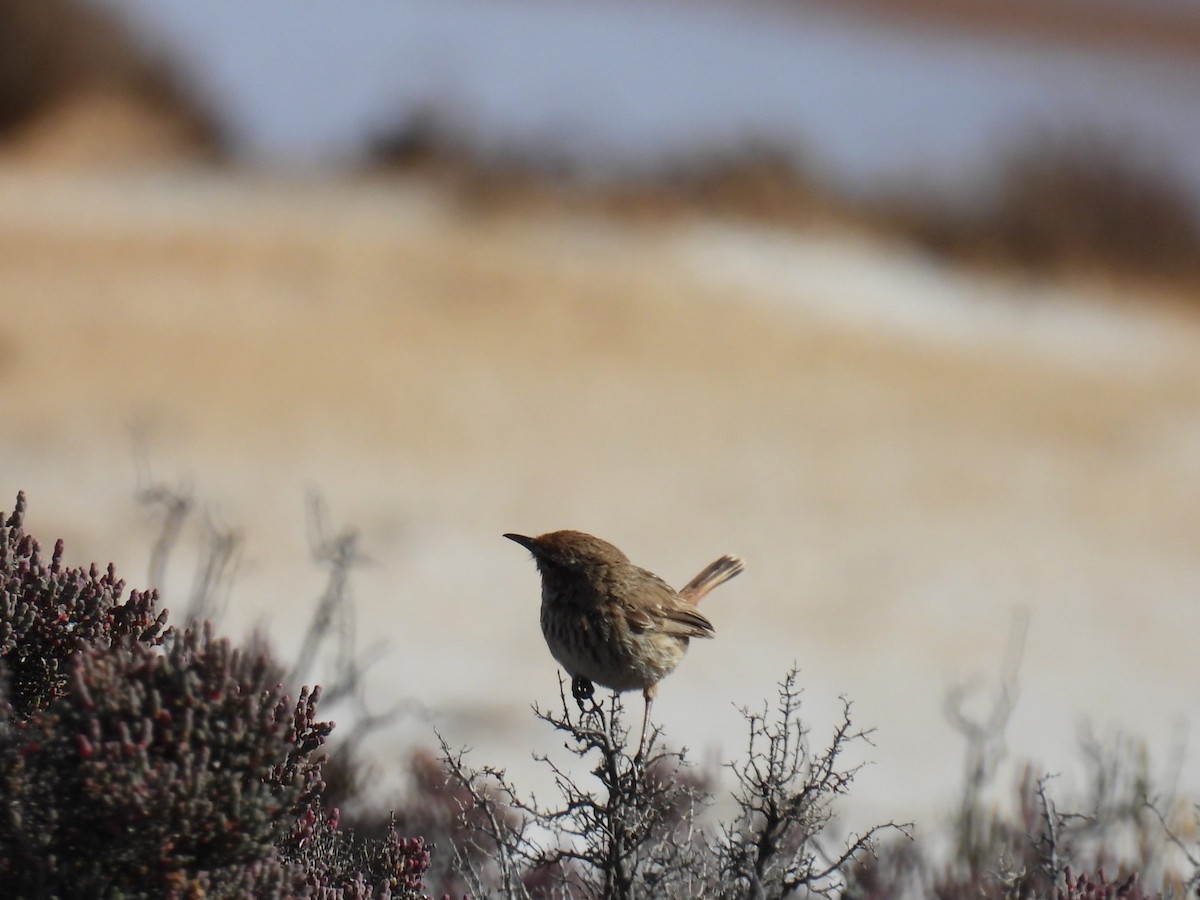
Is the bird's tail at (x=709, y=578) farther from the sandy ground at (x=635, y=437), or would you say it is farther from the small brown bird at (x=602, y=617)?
the sandy ground at (x=635, y=437)

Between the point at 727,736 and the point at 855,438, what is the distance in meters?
8.31

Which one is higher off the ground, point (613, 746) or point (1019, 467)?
point (1019, 467)

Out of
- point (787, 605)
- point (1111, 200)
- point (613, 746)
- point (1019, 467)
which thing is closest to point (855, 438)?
point (1019, 467)

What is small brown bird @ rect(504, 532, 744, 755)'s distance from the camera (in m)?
4.96

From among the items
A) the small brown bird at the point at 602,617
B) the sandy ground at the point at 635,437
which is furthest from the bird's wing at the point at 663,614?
the sandy ground at the point at 635,437

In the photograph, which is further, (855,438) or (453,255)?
(453,255)

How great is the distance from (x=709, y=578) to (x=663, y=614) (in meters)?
0.87

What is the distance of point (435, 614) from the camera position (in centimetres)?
1308

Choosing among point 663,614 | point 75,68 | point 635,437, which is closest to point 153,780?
point 663,614

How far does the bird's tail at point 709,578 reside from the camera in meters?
5.87

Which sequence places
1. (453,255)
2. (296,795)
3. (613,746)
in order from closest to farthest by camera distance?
1. (296,795)
2. (613,746)
3. (453,255)

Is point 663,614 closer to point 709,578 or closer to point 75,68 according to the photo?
point 709,578

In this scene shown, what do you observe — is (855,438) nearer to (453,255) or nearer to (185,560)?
(453,255)

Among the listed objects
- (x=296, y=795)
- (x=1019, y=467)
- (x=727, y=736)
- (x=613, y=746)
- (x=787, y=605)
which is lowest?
(x=296, y=795)
